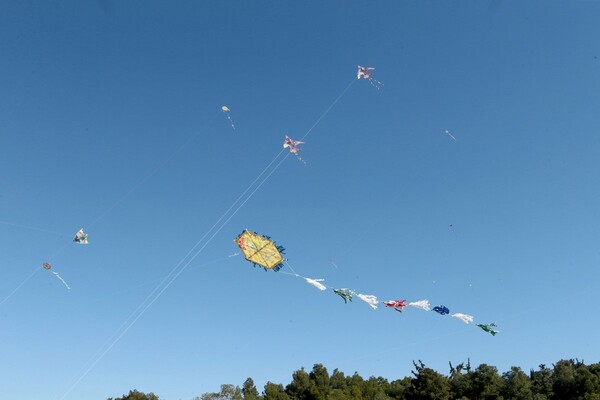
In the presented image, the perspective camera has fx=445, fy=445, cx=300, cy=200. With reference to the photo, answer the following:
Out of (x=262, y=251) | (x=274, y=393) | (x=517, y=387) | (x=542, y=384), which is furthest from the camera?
(x=274, y=393)

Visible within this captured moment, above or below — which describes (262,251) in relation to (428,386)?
above

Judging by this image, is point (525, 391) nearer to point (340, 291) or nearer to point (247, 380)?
point (340, 291)

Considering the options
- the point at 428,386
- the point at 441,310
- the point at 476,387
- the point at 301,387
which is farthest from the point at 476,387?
the point at 441,310

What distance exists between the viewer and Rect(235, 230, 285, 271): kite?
18844mm

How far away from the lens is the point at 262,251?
19.0 meters

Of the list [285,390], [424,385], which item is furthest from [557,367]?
[285,390]

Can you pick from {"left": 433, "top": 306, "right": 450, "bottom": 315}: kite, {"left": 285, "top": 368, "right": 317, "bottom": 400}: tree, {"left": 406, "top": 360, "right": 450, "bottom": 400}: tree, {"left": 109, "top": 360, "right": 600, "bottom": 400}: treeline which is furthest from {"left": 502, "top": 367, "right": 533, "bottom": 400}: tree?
{"left": 433, "top": 306, "right": 450, "bottom": 315}: kite

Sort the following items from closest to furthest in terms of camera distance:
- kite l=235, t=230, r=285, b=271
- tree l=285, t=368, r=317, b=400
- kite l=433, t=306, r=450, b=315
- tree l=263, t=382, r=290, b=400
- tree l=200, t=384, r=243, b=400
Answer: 1. kite l=433, t=306, r=450, b=315
2. kite l=235, t=230, r=285, b=271
3. tree l=263, t=382, r=290, b=400
4. tree l=285, t=368, r=317, b=400
5. tree l=200, t=384, r=243, b=400

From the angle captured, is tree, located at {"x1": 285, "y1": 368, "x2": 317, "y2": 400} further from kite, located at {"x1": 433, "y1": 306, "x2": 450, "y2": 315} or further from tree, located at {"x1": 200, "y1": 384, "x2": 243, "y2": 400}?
kite, located at {"x1": 433, "y1": 306, "x2": 450, "y2": 315}

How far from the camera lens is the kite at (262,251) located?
18844mm

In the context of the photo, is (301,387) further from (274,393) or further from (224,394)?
(224,394)

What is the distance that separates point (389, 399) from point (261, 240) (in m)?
37.7

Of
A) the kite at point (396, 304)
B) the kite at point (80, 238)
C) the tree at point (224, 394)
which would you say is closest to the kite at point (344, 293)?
A: the kite at point (396, 304)

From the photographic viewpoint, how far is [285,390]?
6016 centimetres
